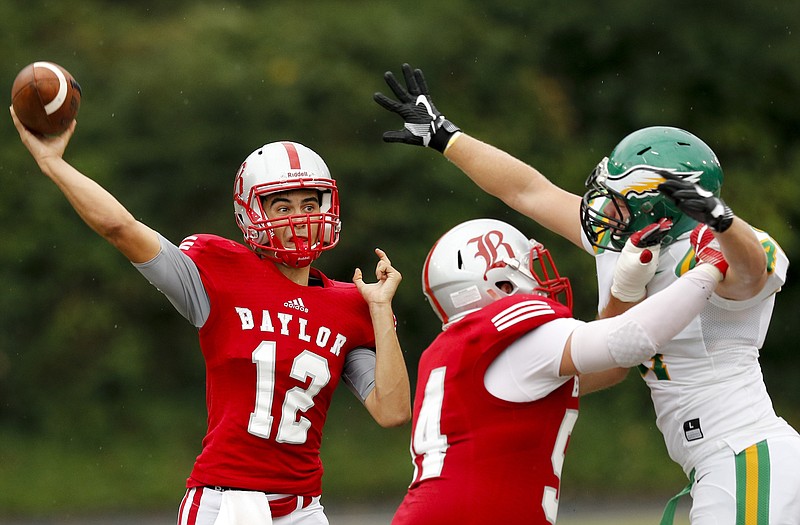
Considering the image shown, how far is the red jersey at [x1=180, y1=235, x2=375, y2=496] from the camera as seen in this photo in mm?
4277

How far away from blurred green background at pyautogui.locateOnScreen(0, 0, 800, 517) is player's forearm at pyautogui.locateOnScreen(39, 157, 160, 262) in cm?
775

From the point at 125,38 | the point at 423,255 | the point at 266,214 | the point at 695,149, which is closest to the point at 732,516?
the point at 695,149

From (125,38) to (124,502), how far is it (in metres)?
5.10

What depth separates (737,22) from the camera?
14047 mm

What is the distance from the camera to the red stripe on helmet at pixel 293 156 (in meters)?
4.53

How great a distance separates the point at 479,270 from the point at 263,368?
3.03 ft

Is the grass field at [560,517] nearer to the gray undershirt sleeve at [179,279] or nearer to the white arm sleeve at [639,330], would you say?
the gray undershirt sleeve at [179,279]

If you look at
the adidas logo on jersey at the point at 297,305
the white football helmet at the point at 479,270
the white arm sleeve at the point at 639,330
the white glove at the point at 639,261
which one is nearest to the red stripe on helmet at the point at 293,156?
the adidas logo on jersey at the point at 297,305

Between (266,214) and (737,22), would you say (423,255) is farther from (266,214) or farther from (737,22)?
(266,214)

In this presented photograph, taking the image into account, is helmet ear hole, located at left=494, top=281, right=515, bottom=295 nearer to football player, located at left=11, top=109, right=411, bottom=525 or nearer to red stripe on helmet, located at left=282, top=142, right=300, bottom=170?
football player, located at left=11, top=109, right=411, bottom=525

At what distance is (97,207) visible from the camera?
399cm

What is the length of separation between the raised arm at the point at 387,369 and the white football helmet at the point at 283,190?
0.89 ft

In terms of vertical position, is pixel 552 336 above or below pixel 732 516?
above

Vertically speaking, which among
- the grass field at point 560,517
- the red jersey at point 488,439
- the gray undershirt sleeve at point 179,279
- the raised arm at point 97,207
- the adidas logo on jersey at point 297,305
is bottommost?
the grass field at point 560,517
